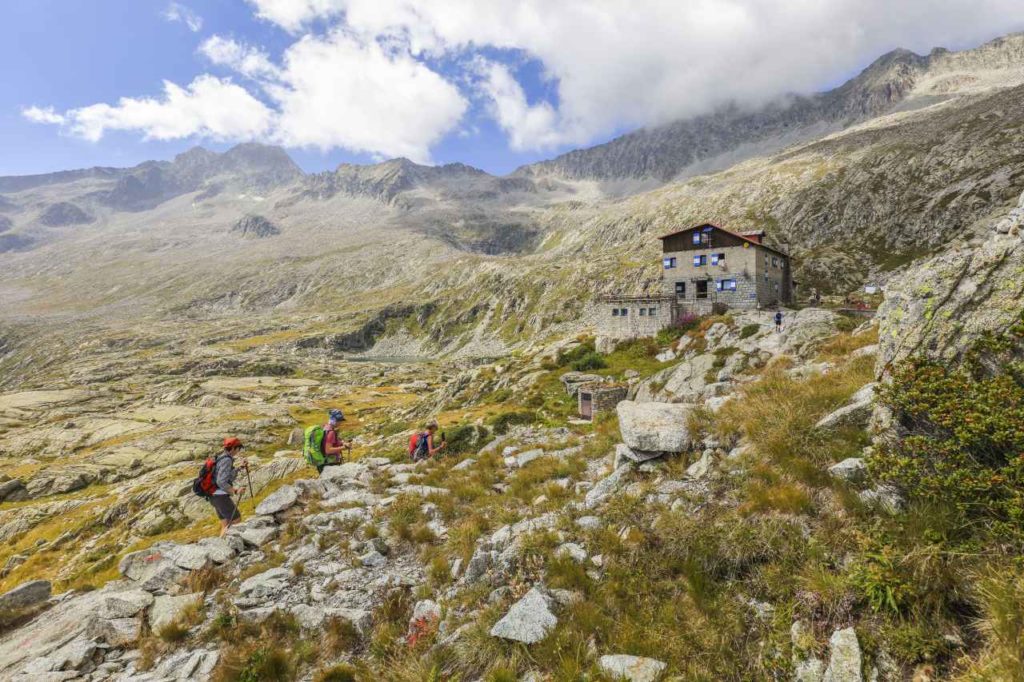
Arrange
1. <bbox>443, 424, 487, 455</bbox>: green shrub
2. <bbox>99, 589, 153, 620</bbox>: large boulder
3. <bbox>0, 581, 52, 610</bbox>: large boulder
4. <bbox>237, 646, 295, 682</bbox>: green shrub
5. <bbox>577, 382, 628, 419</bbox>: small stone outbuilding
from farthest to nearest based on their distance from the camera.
Answer: <bbox>577, 382, 628, 419</bbox>: small stone outbuilding
<bbox>443, 424, 487, 455</bbox>: green shrub
<bbox>0, 581, 52, 610</bbox>: large boulder
<bbox>99, 589, 153, 620</bbox>: large boulder
<bbox>237, 646, 295, 682</bbox>: green shrub

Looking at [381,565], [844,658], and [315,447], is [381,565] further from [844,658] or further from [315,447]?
[315,447]

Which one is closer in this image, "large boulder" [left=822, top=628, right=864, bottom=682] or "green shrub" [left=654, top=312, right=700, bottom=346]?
"large boulder" [left=822, top=628, right=864, bottom=682]

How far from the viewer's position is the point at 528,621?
6.24m

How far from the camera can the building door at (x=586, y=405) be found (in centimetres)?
2859

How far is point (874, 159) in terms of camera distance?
16625cm

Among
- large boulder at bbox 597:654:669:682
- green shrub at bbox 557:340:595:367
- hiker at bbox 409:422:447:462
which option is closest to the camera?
large boulder at bbox 597:654:669:682

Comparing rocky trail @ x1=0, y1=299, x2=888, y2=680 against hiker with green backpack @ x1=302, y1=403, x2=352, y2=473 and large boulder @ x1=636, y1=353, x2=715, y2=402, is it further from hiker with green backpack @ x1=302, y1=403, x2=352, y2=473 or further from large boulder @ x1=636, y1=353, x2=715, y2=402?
large boulder @ x1=636, y1=353, x2=715, y2=402

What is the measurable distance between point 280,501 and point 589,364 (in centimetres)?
3583

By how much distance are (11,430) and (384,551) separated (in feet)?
335

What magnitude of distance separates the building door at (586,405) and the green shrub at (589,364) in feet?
50.1

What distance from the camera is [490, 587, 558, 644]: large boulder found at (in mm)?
6031

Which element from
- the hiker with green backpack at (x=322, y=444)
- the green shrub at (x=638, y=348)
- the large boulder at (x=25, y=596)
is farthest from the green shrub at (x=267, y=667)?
the green shrub at (x=638, y=348)

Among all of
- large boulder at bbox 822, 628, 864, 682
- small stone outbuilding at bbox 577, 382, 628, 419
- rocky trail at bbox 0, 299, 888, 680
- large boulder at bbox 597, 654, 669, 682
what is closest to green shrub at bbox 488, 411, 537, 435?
small stone outbuilding at bbox 577, 382, 628, 419

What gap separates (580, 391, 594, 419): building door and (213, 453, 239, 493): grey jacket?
20528 mm
